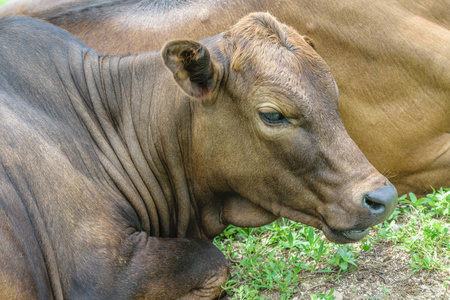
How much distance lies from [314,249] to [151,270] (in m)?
1.40

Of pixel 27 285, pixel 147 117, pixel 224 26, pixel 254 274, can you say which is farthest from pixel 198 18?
pixel 27 285

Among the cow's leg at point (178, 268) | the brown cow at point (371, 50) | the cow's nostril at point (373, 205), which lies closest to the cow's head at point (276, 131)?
the cow's nostril at point (373, 205)

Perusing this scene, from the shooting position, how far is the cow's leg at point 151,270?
3.85 m

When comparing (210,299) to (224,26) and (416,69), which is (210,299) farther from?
(416,69)

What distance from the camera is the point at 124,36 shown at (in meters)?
5.43

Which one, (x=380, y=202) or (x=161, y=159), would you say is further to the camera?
(x=161, y=159)

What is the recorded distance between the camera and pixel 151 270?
407cm

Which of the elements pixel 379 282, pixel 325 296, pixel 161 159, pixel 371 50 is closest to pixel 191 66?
pixel 161 159

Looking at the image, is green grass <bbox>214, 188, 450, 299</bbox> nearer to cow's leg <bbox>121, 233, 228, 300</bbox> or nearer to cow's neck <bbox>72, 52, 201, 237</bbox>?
cow's leg <bbox>121, 233, 228, 300</bbox>

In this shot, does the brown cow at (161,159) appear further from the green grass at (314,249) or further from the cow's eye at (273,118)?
the green grass at (314,249)

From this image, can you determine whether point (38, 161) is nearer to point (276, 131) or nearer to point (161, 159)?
point (161, 159)

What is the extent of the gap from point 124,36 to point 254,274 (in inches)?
91.8

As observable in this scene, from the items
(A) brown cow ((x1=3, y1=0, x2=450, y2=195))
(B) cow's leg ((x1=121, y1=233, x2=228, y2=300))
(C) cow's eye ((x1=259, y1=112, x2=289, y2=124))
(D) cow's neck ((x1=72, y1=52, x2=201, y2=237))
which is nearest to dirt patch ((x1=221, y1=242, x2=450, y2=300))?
(B) cow's leg ((x1=121, y1=233, x2=228, y2=300))

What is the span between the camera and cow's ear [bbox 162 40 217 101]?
4.00m
